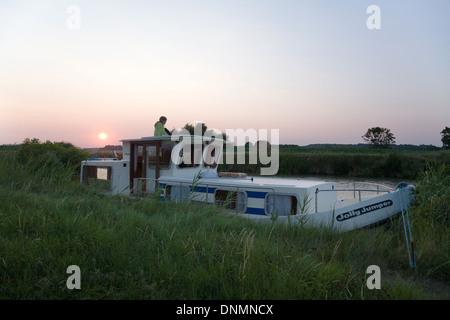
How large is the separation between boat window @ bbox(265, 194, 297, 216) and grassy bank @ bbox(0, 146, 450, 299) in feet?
6.75

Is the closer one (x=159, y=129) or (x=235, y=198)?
(x=235, y=198)

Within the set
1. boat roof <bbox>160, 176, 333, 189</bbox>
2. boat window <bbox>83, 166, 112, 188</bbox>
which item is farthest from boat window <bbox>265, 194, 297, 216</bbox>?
boat window <bbox>83, 166, 112, 188</bbox>

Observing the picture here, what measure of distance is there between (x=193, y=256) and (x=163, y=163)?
6118mm

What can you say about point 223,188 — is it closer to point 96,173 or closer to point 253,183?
point 253,183

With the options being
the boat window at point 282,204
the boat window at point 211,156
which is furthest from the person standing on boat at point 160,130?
the boat window at point 282,204

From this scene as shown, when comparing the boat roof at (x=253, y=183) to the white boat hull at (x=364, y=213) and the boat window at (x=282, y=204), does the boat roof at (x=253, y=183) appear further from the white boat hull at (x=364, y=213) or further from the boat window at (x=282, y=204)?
the white boat hull at (x=364, y=213)

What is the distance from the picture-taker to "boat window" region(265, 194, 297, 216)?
300 inches

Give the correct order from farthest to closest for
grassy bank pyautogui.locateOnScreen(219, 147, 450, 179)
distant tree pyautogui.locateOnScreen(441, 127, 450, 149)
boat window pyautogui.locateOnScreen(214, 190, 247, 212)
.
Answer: distant tree pyautogui.locateOnScreen(441, 127, 450, 149) < grassy bank pyautogui.locateOnScreen(219, 147, 450, 179) < boat window pyautogui.locateOnScreen(214, 190, 247, 212)

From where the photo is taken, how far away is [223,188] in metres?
8.27

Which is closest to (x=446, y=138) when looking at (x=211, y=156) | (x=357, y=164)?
(x=357, y=164)

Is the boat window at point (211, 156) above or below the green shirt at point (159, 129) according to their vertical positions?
below

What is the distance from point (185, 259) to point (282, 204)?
465 centimetres

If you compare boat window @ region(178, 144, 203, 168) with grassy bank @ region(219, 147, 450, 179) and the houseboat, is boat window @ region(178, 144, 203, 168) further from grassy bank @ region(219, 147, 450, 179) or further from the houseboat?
grassy bank @ region(219, 147, 450, 179)

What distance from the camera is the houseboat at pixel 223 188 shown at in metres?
6.99
